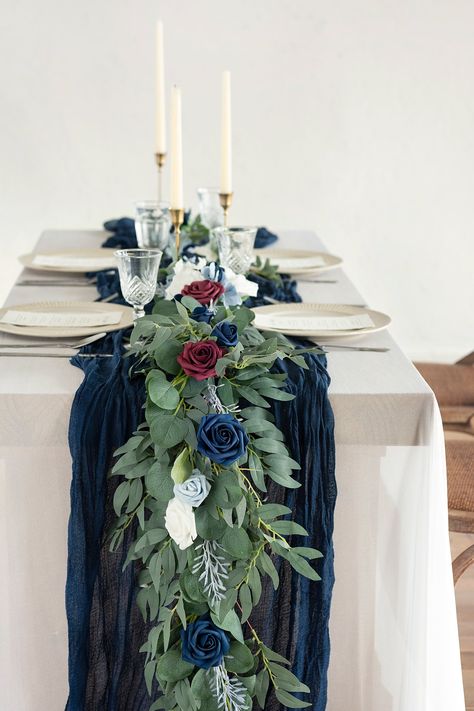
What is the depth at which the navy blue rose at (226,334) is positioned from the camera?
1.36 metres

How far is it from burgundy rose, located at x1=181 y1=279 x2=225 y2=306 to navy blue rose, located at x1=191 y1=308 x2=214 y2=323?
0.05 meters

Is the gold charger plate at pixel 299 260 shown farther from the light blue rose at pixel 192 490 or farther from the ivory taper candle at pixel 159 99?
the light blue rose at pixel 192 490

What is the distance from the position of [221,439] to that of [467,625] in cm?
132

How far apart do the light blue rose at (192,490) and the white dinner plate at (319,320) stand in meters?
0.50

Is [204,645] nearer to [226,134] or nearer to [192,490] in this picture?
[192,490]

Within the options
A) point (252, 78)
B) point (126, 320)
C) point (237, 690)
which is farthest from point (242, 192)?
point (237, 690)

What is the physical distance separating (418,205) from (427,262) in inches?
10.0

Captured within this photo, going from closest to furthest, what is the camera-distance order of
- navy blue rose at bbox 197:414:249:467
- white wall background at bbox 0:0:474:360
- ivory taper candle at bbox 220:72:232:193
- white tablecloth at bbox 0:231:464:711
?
1. navy blue rose at bbox 197:414:249:467
2. white tablecloth at bbox 0:231:464:711
3. ivory taper candle at bbox 220:72:232:193
4. white wall background at bbox 0:0:474:360

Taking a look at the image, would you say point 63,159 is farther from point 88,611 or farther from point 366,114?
point 88,611

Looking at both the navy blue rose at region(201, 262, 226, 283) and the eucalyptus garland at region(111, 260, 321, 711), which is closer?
the eucalyptus garland at region(111, 260, 321, 711)

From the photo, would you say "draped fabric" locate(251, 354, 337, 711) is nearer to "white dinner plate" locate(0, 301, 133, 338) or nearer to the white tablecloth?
the white tablecloth

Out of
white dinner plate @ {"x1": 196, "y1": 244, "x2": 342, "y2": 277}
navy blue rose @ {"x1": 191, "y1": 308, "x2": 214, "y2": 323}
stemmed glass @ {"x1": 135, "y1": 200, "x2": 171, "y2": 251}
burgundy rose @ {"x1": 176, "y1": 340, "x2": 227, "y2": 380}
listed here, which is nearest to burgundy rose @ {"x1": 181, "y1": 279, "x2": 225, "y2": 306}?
navy blue rose @ {"x1": 191, "y1": 308, "x2": 214, "y2": 323}

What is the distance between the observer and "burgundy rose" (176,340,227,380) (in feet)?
4.27

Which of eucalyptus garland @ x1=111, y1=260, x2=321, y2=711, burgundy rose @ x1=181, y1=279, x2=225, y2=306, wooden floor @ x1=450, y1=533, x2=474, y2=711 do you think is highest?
burgundy rose @ x1=181, y1=279, x2=225, y2=306
